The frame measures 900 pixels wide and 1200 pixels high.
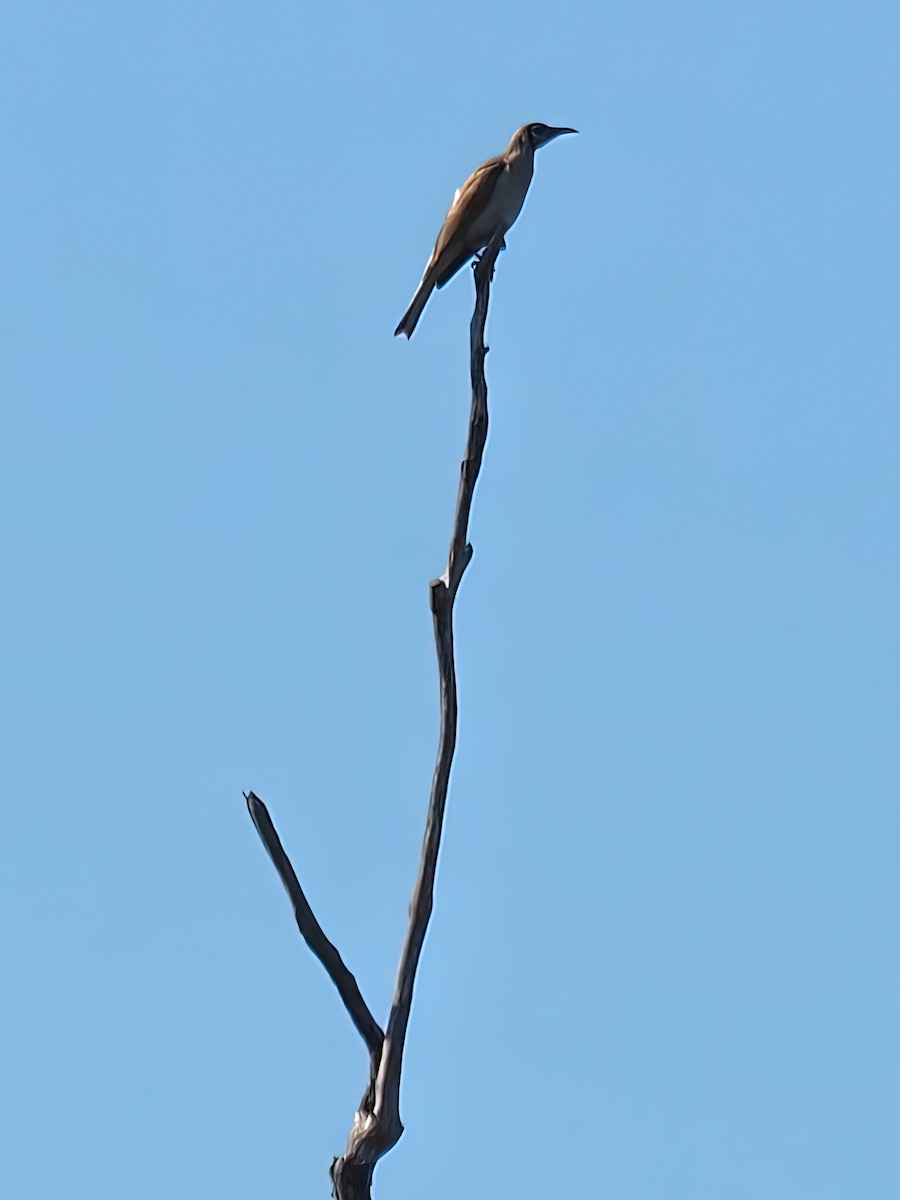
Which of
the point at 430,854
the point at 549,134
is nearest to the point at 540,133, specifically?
the point at 549,134

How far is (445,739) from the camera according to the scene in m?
8.09

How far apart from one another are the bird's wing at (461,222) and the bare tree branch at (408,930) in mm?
2232

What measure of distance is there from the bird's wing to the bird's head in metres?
0.46

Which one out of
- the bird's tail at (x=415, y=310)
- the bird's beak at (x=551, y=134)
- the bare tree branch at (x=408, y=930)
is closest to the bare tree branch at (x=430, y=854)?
the bare tree branch at (x=408, y=930)

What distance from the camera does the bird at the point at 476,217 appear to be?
403 inches

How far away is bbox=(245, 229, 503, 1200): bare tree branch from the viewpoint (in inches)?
302

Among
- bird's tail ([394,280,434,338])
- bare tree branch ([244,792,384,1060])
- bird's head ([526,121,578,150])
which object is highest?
bird's head ([526,121,578,150])

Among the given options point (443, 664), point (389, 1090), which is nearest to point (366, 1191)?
point (389, 1090)

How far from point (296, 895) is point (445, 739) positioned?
0.82 m

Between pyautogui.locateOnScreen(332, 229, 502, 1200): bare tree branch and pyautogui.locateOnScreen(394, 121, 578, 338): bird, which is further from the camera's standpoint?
pyautogui.locateOnScreen(394, 121, 578, 338): bird

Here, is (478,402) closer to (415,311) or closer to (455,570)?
(455,570)

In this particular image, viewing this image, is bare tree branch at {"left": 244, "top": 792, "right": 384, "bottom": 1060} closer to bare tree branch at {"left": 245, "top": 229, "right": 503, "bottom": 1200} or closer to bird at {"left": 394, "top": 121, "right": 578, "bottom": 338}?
bare tree branch at {"left": 245, "top": 229, "right": 503, "bottom": 1200}

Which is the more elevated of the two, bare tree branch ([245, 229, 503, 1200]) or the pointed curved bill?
the pointed curved bill

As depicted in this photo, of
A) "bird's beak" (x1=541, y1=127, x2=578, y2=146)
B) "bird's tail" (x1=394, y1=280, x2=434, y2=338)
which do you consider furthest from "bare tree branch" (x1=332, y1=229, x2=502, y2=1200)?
"bird's beak" (x1=541, y1=127, x2=578, y2=146)
